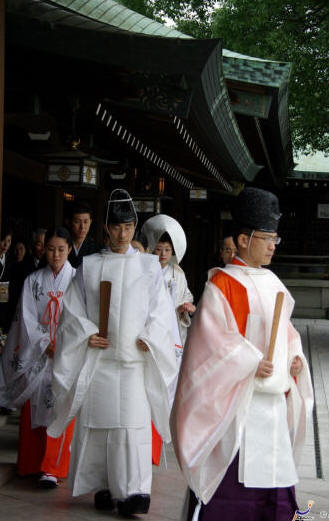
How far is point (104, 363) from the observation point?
18.7ft

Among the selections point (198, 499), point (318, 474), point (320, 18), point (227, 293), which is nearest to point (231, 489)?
point (198, 499)

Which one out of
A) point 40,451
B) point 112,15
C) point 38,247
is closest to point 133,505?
point 40,451

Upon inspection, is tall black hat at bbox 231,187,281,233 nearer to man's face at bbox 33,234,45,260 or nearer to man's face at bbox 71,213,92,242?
man's face at bbox 71,213,92,242

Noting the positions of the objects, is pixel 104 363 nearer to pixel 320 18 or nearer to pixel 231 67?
pixel 231 67

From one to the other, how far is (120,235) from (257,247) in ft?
6.12

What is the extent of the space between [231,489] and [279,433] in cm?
37

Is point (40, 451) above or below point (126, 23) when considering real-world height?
below

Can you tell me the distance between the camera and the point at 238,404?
13.1 ft

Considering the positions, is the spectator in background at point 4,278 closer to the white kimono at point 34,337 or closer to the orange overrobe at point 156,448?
the white kimono at point 34,337

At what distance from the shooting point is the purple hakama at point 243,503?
3.96m

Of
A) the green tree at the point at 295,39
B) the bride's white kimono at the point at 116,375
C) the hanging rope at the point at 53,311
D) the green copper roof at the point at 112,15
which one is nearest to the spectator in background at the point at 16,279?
the hanging rope at the point at 53,311

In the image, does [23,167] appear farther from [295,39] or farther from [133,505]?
[295,39]

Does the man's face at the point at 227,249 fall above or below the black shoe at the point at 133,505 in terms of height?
above

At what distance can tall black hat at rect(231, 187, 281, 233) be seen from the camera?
419 centimetres
